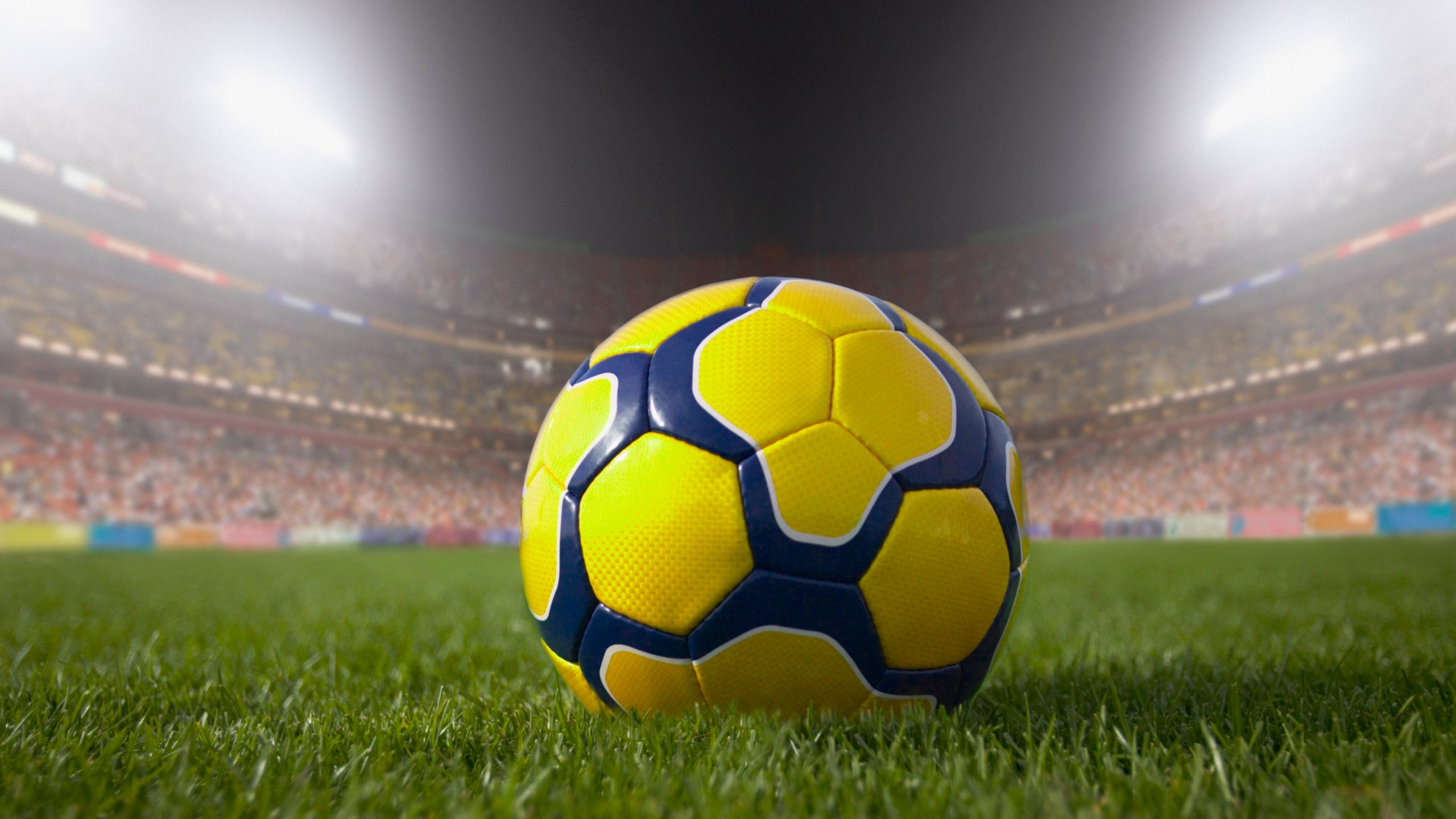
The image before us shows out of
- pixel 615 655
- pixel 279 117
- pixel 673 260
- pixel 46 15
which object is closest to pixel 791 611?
pixel 615 655

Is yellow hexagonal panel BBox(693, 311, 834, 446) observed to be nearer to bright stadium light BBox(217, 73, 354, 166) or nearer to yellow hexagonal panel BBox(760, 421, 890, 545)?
yellow hexagonal panel BBox(760, 421, 890, 545)

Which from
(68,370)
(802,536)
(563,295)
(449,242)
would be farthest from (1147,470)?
(68,370)

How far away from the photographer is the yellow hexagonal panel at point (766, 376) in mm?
1289

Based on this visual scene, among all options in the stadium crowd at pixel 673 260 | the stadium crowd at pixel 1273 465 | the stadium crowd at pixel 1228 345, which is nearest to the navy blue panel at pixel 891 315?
the stadium crowd at pixel 1228 345

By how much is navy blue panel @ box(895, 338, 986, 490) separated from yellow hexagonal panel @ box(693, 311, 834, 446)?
202mm

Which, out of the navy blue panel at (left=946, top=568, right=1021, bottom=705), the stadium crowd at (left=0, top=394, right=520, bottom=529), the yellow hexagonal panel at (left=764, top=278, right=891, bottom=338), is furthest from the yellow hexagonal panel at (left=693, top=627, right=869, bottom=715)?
the stadium crowd at (left=0, top=394, right=520, bottom=529)

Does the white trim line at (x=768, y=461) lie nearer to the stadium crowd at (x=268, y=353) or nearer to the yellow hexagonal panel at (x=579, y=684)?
the yellow hexagonal panel at (x=579, y=684)

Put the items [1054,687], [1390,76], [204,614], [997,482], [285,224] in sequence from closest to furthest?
[997,482] < [1054,687] < [204,614] < [1390,76] < [285,224]

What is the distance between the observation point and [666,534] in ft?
4.17

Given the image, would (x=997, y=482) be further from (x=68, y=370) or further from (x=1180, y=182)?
(x=1180, y=182)

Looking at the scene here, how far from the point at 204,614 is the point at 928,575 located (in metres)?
4.17

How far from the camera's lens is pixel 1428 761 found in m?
1.05

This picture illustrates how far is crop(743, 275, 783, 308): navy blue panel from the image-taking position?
4.93ft

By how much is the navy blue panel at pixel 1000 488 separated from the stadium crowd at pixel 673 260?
88.7ft
